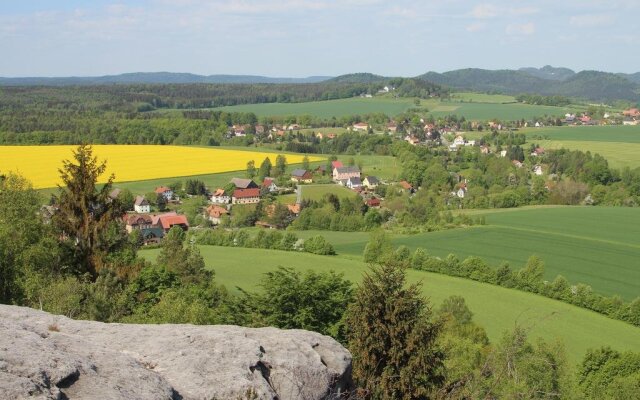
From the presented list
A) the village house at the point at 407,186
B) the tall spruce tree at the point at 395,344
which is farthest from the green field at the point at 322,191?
the tall spruce tree at the point at 395,344

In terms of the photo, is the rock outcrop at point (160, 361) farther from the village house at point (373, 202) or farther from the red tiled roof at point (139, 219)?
the village house at point (373, 202)

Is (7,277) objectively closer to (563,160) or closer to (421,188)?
(421,188)

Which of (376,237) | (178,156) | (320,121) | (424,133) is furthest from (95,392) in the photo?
(320,121)

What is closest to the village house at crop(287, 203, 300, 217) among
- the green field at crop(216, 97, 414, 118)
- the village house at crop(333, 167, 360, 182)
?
the village house at crop(333, 167, 360, 182)

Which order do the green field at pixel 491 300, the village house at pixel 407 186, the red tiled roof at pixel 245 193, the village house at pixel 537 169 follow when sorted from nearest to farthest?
the green field at pixel 491 300 < the red tiled roof at pixel 245 193 < the village house at pixel 407 186 < the village house at pixel 537 169

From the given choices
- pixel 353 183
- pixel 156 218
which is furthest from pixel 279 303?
pixel 353 183

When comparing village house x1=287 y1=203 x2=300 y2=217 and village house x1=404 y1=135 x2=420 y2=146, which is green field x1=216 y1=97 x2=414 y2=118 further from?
village house x1=287 y1=203 x2=300 y2=217
